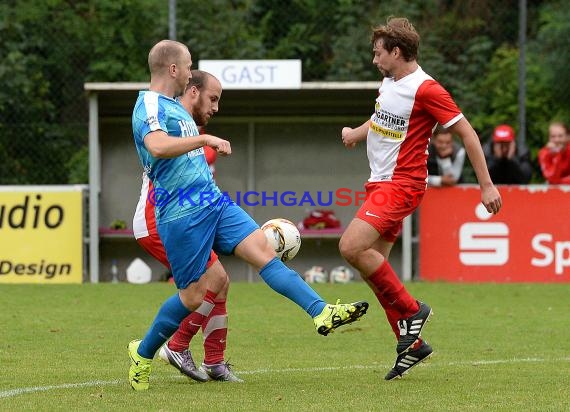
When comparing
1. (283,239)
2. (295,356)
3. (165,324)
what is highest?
(283,239)

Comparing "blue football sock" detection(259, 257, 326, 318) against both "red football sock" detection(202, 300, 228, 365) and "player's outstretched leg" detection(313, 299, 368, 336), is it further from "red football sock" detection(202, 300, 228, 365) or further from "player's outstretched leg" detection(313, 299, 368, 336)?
"red football sock" detection(202, 300, 228, 365)

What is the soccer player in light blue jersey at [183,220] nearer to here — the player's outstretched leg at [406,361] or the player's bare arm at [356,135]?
the player's outstretched leg at [406,361]

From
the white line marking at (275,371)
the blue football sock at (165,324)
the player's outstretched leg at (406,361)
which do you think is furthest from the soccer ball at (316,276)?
the blue football sock at (165,324)

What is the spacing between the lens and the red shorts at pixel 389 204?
735 cm

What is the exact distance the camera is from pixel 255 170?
55.9 ft

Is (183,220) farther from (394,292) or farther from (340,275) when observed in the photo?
(340,275)

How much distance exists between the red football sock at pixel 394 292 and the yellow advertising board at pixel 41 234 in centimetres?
827

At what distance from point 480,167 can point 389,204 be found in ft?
1.85

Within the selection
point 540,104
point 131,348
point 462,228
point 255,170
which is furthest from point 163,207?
point 540,104

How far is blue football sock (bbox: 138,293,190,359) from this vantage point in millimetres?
6859

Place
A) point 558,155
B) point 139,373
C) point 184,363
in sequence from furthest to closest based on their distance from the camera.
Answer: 1. point 558,155
2. point 184,363
3. point 139,373

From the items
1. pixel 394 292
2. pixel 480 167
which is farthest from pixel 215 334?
pixel 480 167

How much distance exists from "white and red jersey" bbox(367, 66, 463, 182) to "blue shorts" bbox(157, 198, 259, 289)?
99 cm

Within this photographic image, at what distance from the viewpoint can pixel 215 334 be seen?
7375mm
